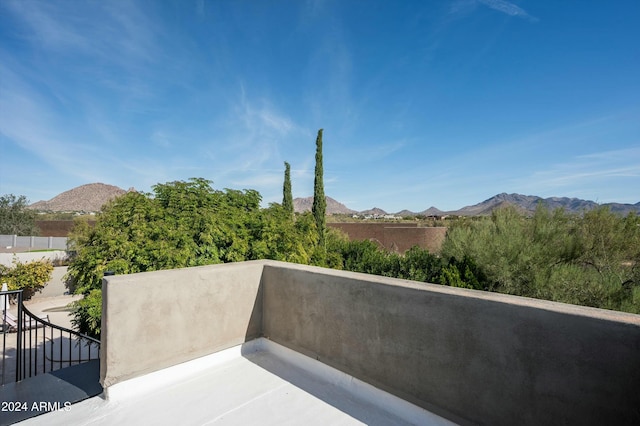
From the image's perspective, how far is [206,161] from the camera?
1827cm

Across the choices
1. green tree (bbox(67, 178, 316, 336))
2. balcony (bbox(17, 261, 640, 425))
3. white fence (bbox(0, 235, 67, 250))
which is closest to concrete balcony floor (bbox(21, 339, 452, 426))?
balcony (bbox(17, 261, 640, 425))

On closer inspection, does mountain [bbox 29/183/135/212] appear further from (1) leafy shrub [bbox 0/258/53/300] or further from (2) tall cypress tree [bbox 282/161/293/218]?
(2) tall cypress tree [bbox 282/161/293/218]

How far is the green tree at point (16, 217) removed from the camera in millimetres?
28250

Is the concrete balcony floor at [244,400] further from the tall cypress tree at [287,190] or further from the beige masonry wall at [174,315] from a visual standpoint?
the tall cypress tree at [287,190]

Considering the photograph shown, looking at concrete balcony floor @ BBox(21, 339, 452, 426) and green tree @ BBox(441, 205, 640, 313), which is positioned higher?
green tree @ BBox(441, 205, 640, 313)

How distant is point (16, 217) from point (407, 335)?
40158 mm

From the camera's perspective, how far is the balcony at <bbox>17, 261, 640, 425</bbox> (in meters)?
1.48

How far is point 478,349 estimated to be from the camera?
1.77 metres

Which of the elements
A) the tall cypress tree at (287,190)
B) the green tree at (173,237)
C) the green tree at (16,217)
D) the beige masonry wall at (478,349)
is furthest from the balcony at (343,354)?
the green tree at (16,217)

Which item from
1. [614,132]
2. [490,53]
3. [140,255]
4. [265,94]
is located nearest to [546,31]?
[490,53]

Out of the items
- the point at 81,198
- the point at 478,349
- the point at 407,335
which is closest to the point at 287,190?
the point at 407,335

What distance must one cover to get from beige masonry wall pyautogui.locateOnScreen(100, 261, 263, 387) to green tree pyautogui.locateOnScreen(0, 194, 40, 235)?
122 ft

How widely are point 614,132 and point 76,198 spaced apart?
307 feet

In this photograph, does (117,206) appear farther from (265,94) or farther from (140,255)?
(265,94)
